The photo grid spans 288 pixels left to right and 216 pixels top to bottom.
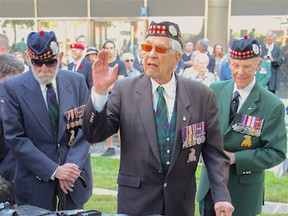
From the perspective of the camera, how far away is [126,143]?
2633 mm

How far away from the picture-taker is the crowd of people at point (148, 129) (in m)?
2.58

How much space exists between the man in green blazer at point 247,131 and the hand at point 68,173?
0.90 metres

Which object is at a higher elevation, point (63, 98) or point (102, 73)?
point (102, 73)

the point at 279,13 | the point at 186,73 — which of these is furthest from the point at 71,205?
the point at 279,13

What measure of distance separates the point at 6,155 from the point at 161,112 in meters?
1.37

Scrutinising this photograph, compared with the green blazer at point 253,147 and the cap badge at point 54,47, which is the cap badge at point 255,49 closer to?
the green blazer at point 253,147

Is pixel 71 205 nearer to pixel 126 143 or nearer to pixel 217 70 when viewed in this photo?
pixel 126 143

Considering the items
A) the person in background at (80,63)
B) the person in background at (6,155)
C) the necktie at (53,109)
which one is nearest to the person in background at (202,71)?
the person in background at (80,63)

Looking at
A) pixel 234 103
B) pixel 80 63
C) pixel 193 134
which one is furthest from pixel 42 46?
pixel 80 63

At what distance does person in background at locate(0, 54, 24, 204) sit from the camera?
2.79 m

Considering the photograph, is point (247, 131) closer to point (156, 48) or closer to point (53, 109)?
point (156, 48)

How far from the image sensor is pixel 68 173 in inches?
120

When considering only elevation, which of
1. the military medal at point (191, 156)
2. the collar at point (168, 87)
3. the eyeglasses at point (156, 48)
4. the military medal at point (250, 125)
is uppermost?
the eyeglasses at point (156, 48)

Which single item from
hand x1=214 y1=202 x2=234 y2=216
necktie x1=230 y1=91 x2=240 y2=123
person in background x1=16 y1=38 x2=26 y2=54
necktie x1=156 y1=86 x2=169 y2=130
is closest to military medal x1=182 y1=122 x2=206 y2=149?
necktie x1=156 y1=86 x2=169 y2=130
